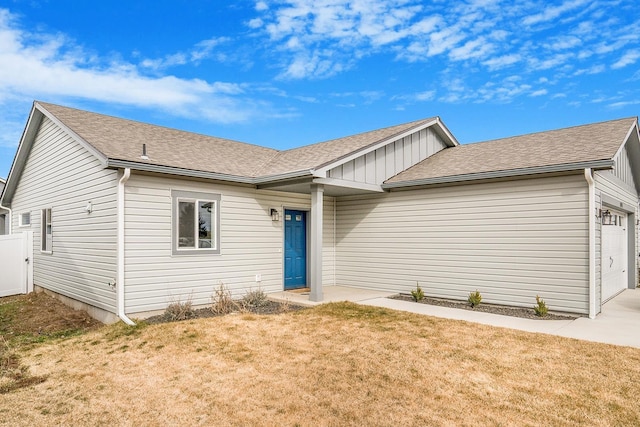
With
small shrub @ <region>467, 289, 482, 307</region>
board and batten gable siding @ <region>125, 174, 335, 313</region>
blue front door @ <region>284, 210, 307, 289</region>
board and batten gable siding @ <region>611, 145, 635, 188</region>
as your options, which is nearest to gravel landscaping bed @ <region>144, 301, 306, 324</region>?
board and batten gable siding @ <region>125, 174, 335, 313</region>

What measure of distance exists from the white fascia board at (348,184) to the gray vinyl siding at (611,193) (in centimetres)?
478

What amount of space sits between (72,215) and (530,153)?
1109 cm

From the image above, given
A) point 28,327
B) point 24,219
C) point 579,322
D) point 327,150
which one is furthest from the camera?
point 24,219

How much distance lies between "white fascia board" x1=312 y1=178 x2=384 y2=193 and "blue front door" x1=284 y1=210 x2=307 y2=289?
2.17 meters

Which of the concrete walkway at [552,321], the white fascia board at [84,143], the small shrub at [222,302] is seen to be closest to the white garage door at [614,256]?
the concrete walkway at [552,321]

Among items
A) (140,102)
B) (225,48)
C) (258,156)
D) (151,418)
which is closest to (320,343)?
(151,418)

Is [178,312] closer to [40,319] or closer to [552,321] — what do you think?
[40,319]

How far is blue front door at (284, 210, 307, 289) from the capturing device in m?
10.7

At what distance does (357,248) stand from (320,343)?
550 centimetres

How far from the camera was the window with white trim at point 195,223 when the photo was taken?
824 cm

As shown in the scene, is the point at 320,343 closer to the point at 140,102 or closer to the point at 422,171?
the point at 422,171

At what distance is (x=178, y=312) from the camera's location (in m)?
7.45

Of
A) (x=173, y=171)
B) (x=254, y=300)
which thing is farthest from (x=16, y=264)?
(x=254, y=300)

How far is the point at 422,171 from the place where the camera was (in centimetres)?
1035
